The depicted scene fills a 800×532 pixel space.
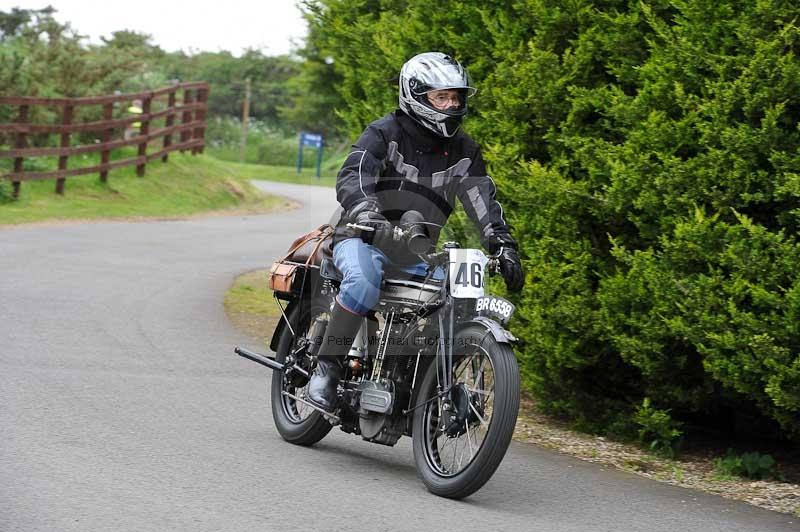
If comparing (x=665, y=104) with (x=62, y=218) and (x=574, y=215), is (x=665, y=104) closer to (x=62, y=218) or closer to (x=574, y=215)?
(x=574, y=215)

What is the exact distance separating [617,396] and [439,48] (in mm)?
3084

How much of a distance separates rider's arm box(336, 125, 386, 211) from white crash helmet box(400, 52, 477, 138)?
0.25 metres

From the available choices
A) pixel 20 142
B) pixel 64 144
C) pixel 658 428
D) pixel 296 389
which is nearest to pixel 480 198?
pixel 296 389

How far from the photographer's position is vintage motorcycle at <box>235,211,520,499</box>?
233 inches

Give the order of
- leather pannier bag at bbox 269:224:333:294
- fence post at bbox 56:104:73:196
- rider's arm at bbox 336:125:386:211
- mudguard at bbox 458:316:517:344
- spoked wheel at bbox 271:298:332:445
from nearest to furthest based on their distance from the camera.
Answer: mudguard at bbox 458:316:517:344 → rider's arm at bbox 336:125:386:211 → spoked wheel at bbox 271:298:332:445 → leather pannier bag at bbox 269:224:333:294 → fence post at bbox 56:104:73:196

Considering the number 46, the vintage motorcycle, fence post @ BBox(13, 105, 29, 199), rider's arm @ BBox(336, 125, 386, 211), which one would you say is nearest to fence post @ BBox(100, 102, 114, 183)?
fence post @ BBox(13, 105, 29, 199)

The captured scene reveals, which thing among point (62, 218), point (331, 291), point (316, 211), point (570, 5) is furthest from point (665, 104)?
point (316, 211)

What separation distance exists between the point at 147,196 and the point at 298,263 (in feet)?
58.4

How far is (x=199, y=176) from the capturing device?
91.1 ft

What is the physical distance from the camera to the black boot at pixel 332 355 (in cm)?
675

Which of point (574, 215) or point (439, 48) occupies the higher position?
point (439, 48)

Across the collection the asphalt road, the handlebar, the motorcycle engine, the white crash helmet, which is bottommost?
the asphalt road

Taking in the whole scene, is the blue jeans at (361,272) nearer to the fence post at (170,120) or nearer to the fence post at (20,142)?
the fence post at (20,142)

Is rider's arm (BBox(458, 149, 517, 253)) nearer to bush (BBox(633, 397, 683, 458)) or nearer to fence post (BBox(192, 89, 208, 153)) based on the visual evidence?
bush (BBox(633, 397, 683, 458))
